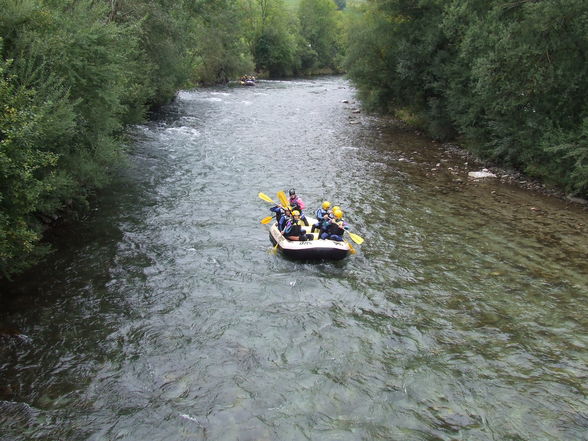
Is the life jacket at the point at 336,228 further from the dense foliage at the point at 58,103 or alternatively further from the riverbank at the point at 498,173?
the riverbank at the point at 498,173

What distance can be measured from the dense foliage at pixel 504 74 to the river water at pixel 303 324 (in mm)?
2040

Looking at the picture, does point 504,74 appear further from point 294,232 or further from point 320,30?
point 320,30

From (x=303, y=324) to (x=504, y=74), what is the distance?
40.3 ft

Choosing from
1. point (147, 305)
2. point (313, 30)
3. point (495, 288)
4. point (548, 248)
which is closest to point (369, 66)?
point (548, 248)

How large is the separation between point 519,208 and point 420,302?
271 inches

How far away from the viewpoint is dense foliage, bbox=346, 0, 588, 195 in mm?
14273

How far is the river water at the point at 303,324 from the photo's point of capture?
6.46 m

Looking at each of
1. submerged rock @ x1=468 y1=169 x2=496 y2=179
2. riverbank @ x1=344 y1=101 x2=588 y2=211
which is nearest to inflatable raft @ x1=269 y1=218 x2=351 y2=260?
riverbank @ x1=344 y1=101 x2=588 y2=211

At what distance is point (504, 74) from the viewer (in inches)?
621

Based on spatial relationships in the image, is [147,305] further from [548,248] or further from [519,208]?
[519,208]

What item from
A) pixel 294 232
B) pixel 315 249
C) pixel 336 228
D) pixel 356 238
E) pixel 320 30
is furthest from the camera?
pixel 320 30

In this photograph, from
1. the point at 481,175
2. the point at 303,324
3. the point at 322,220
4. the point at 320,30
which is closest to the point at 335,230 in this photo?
the point at 322,220

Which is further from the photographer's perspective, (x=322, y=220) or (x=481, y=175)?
(x=481, y=175)

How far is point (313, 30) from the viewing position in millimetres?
72312
